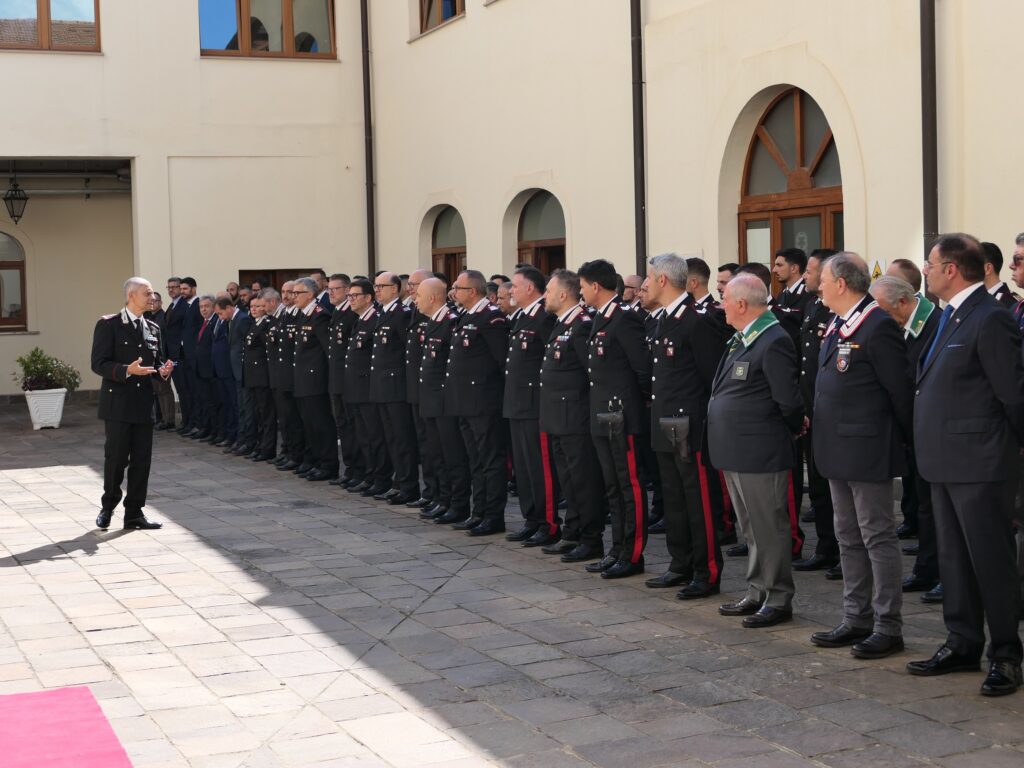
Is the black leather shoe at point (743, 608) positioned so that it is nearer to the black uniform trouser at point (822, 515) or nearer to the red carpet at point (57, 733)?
the black uniform trouser at point (822, 515)

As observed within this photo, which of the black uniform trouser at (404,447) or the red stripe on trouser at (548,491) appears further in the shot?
the black uniform trouser at (404,447)

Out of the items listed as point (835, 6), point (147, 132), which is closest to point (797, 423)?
point (835, 6)

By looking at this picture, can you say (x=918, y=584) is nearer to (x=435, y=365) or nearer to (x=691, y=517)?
(x=691, y=517)

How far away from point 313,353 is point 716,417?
6.24 metres

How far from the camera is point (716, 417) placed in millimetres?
6484

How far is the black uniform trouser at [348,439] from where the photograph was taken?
11.7 metres

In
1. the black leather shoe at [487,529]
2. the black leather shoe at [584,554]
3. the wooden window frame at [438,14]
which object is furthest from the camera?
the wooden window frame at [438,14]

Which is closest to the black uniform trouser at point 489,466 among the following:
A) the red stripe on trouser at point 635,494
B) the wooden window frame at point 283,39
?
the red stripe on trouser at point 635,494

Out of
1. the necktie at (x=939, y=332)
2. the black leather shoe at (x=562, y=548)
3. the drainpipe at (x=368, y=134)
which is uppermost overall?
the drainpipe at (x=368, y=134)

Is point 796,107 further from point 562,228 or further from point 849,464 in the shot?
point 849,464

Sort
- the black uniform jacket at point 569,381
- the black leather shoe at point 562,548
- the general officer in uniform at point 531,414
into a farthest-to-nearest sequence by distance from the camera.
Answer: the general officer in uniform at point 531,414 < the black leather shoe at point 562,548 < the black uniform jacket at point 569,381

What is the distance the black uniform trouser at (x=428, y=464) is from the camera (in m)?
10.1

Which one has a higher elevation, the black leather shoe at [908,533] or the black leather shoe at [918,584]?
the black leather shoe at [908,533]

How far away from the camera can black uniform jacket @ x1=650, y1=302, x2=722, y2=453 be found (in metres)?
7.14
